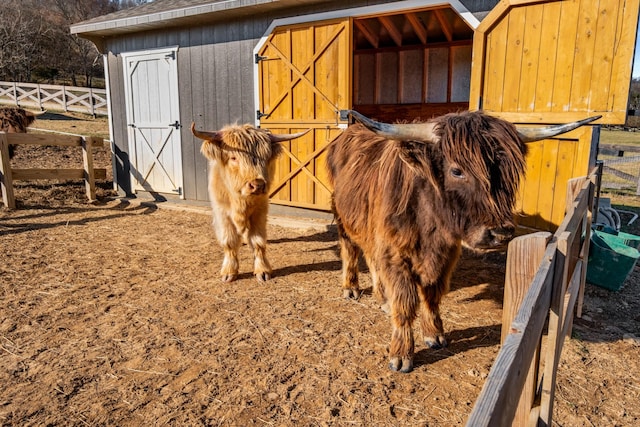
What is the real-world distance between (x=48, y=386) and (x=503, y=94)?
534cm

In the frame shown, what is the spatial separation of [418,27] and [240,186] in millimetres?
6244

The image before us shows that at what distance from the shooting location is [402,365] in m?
3.08

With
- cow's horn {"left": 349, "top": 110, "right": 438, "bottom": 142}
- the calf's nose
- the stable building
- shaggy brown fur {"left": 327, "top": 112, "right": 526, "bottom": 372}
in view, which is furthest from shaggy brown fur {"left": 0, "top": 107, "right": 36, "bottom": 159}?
cow's horn {"left": 349, "top": 110, "right": 438, "bottom": 142}

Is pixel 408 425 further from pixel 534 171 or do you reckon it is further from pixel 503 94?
pixel 503 94

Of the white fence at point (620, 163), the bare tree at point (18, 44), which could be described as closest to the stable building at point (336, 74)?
the white fence at point (620, 163)

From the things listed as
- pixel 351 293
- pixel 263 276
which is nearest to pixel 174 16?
pixel 263 276

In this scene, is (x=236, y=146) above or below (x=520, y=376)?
above

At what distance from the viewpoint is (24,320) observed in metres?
3.79

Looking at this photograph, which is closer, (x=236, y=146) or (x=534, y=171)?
(x=236, y=146)

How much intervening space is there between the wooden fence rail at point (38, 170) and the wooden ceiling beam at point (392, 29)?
657cm

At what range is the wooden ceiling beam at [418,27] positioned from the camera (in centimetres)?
796

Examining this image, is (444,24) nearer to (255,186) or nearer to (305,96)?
(305,96)

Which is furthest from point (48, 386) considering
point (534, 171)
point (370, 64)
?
point (370, 64)

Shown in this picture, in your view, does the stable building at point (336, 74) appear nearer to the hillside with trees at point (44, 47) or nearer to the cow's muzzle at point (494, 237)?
the cow's muzzle at point (494, 237)
